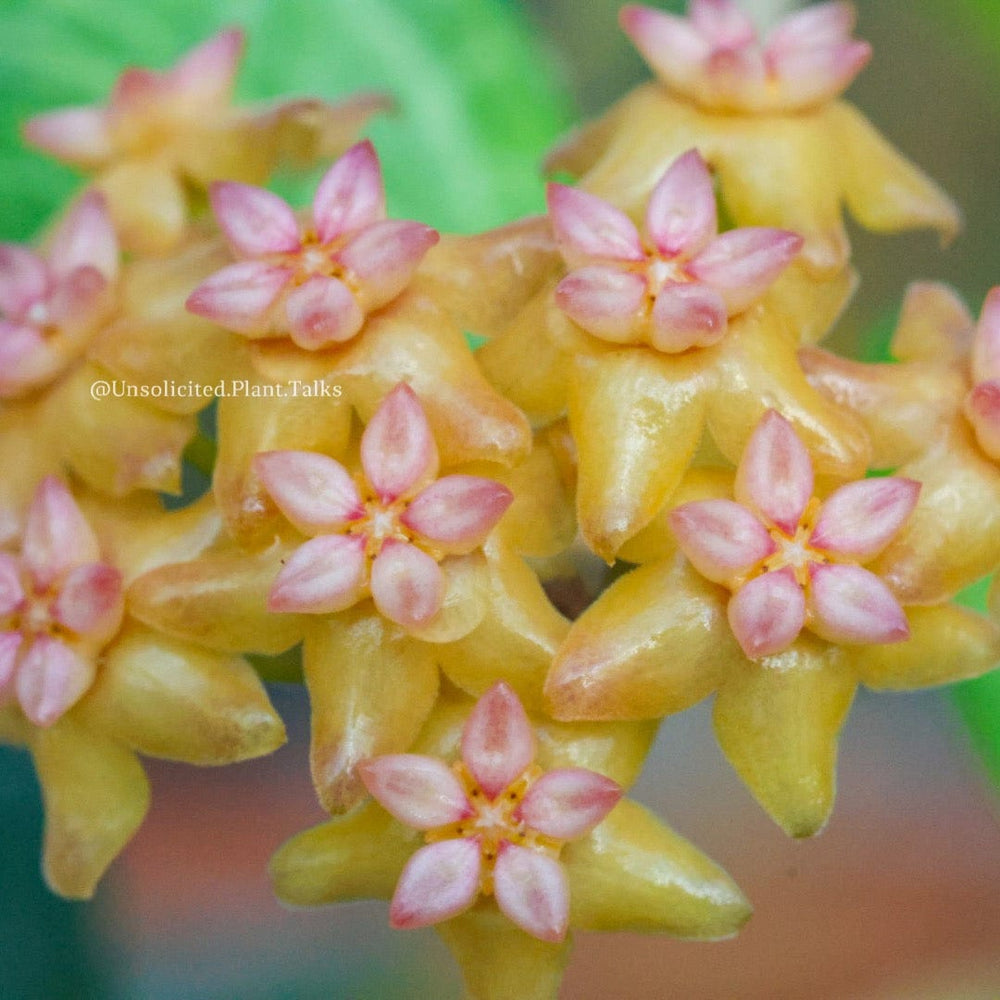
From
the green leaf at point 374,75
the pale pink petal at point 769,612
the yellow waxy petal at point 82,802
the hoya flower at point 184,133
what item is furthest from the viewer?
the green leaf at point 374,75

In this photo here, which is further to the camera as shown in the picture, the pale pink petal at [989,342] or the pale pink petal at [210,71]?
the pale pink petal at [210,71]

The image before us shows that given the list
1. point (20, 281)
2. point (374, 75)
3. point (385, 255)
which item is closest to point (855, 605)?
point (385, 255)

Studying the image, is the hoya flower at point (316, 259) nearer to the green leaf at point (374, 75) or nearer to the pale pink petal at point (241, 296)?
the pale pink petal at point (241, 296)

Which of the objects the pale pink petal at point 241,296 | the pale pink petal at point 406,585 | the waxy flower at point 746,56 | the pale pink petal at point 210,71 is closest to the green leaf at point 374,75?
the pale pink petal at point 210,71

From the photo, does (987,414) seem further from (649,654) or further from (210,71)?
(210,71)

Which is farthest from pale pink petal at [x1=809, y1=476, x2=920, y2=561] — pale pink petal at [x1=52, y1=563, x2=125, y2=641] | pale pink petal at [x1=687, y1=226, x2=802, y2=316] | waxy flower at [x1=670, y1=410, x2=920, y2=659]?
pale pink petal at [x1=52, y1=563, x2=125, y2=641]

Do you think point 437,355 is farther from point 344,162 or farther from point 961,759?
point 961,759

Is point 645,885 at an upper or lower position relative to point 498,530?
lower
